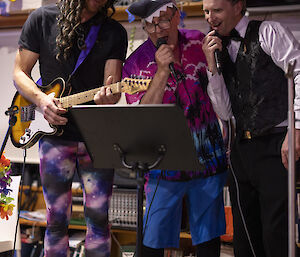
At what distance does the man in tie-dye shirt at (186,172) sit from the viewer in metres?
1.83

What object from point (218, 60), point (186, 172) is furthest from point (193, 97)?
point (186, 172)

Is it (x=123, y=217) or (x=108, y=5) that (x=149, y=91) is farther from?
(x=123, y=217)

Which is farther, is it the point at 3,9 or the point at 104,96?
the point at 3,9

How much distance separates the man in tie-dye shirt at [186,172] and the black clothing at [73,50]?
7.4 inches

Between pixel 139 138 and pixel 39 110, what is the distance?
895mm

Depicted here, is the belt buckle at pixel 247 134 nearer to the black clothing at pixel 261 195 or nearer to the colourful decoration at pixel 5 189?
the black clothing at pixel 261 195

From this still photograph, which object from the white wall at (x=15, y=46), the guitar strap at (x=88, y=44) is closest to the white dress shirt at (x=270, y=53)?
the guitar strap at (x=88, y=44)

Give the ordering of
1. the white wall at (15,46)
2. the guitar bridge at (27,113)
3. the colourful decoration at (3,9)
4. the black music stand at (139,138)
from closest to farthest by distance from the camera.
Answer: the black music stand at (139,138), the guitar bridge at (27,113), the white wall at (15,46), the colourful decoration at (3,9)

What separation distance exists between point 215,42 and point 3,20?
2.75 meters

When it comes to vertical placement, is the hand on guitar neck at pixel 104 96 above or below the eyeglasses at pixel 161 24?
below

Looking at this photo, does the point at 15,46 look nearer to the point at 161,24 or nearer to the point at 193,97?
the point at 161,24

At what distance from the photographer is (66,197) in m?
1.94

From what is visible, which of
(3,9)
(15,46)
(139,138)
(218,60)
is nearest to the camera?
(139,138)

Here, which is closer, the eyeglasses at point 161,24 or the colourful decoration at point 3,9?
the eyeglasses at point 161,24
